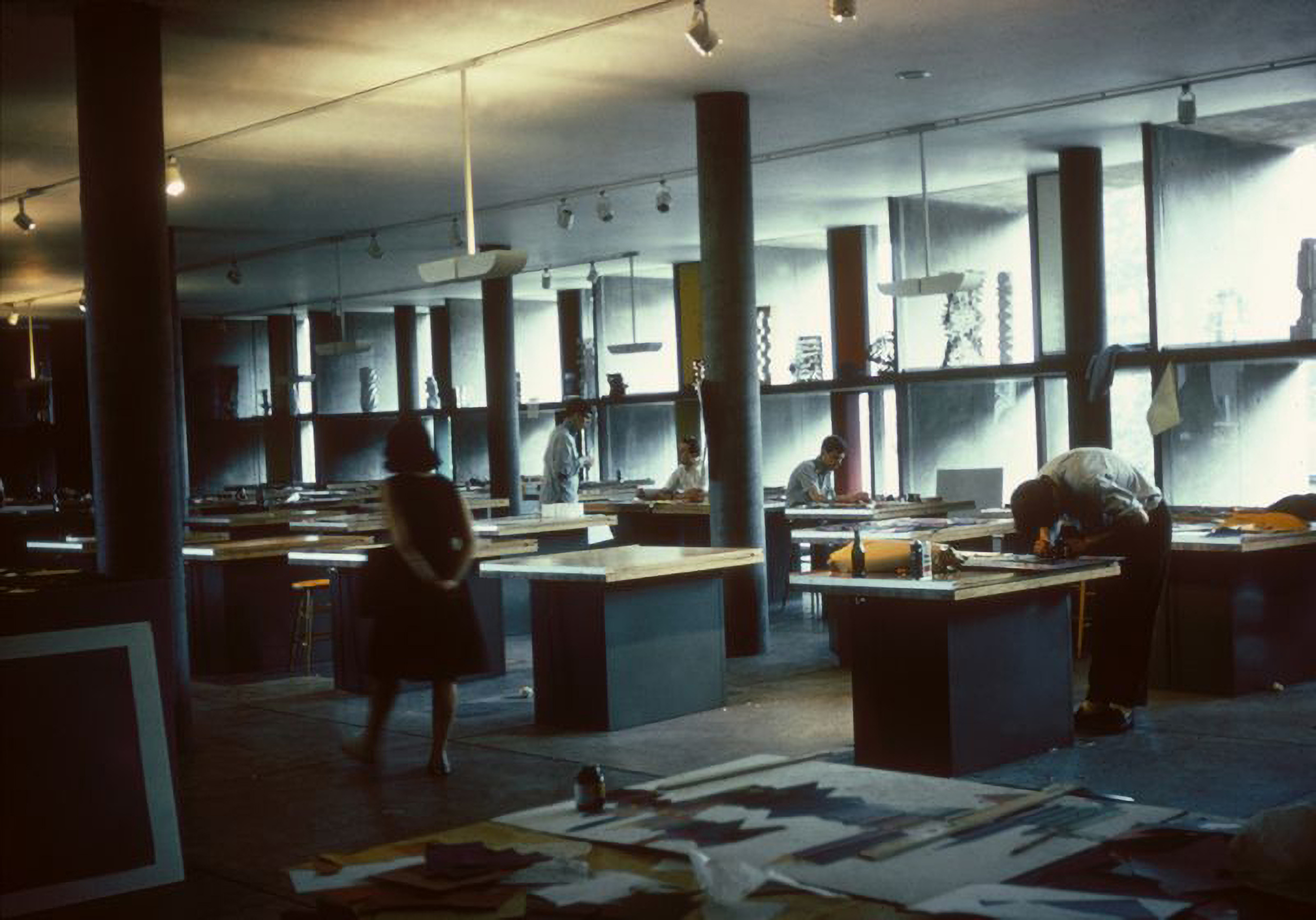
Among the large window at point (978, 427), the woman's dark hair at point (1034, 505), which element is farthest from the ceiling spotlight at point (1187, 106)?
the large window at point (978, 427)

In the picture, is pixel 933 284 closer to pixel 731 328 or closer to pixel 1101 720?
pixel 731 328

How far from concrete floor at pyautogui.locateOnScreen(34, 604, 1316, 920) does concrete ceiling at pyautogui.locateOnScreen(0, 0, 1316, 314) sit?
12.7 feet

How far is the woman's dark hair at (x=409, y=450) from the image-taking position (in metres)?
6.57

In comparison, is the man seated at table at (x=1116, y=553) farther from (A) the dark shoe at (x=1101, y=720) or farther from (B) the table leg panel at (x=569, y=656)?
(B) the table leg panel at (x=569, y=656)

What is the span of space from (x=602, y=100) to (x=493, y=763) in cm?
475

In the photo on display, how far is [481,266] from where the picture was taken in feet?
26.4

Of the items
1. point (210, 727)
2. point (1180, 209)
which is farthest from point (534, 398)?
point (210, 727)

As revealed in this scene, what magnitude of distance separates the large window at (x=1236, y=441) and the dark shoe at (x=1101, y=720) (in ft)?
14.8

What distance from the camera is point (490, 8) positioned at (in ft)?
24.6

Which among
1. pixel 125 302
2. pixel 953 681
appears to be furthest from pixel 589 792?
pixel 125 302

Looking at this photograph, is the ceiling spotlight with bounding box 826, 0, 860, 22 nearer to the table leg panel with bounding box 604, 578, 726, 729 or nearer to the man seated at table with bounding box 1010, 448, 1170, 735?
the man seated at table with bounding box 1010, 448, 1170, 735

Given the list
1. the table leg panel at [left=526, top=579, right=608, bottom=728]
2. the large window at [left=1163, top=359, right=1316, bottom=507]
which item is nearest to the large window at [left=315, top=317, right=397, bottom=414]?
the large window at [left=1163, top=359, right=1316, bottom=507]

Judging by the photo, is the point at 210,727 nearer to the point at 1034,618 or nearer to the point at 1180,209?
the point at 1034,618

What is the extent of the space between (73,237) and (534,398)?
801 cm
